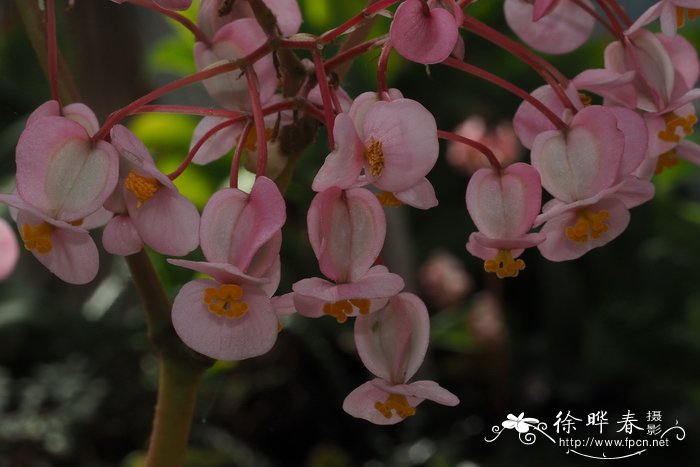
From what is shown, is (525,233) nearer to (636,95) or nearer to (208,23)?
(636,95)

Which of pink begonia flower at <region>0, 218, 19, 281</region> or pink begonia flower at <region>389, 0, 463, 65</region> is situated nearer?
pink begonia flower at <region>389, 0, 463, 65</region>

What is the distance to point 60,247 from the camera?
1.20 feet

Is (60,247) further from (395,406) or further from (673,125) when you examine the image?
(673,125)

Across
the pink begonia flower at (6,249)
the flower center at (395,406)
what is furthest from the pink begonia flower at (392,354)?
the pink begonia flower at (6,249)

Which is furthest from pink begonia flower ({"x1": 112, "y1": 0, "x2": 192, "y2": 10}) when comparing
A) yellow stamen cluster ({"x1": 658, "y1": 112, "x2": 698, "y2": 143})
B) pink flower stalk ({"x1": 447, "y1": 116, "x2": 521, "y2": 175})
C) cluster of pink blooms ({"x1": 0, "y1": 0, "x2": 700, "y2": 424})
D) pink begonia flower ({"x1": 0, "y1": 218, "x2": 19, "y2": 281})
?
pink flower stalk ({"x1": 447, "y1": 116, "x2": 521, "y2": 175})

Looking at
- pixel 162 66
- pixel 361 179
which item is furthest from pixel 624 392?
pixel 361 179

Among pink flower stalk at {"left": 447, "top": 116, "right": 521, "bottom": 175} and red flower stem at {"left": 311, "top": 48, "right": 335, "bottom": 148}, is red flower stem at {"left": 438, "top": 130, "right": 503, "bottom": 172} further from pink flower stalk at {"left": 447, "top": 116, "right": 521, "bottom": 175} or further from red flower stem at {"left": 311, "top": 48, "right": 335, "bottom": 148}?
pink flower stalk at {"left": 447, "top": 116, "right": 521, "bottom": 175}

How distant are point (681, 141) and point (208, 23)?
0.24 m

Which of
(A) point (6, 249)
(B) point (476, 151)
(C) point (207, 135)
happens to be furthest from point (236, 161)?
(B) point (476, 151)

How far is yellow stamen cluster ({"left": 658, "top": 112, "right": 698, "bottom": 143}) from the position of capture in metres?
0.41

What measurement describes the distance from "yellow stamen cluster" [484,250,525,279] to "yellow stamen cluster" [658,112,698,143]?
4.1 inches

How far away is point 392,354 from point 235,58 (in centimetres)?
16

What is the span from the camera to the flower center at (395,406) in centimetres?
38

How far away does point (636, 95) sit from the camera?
0.40 meters
